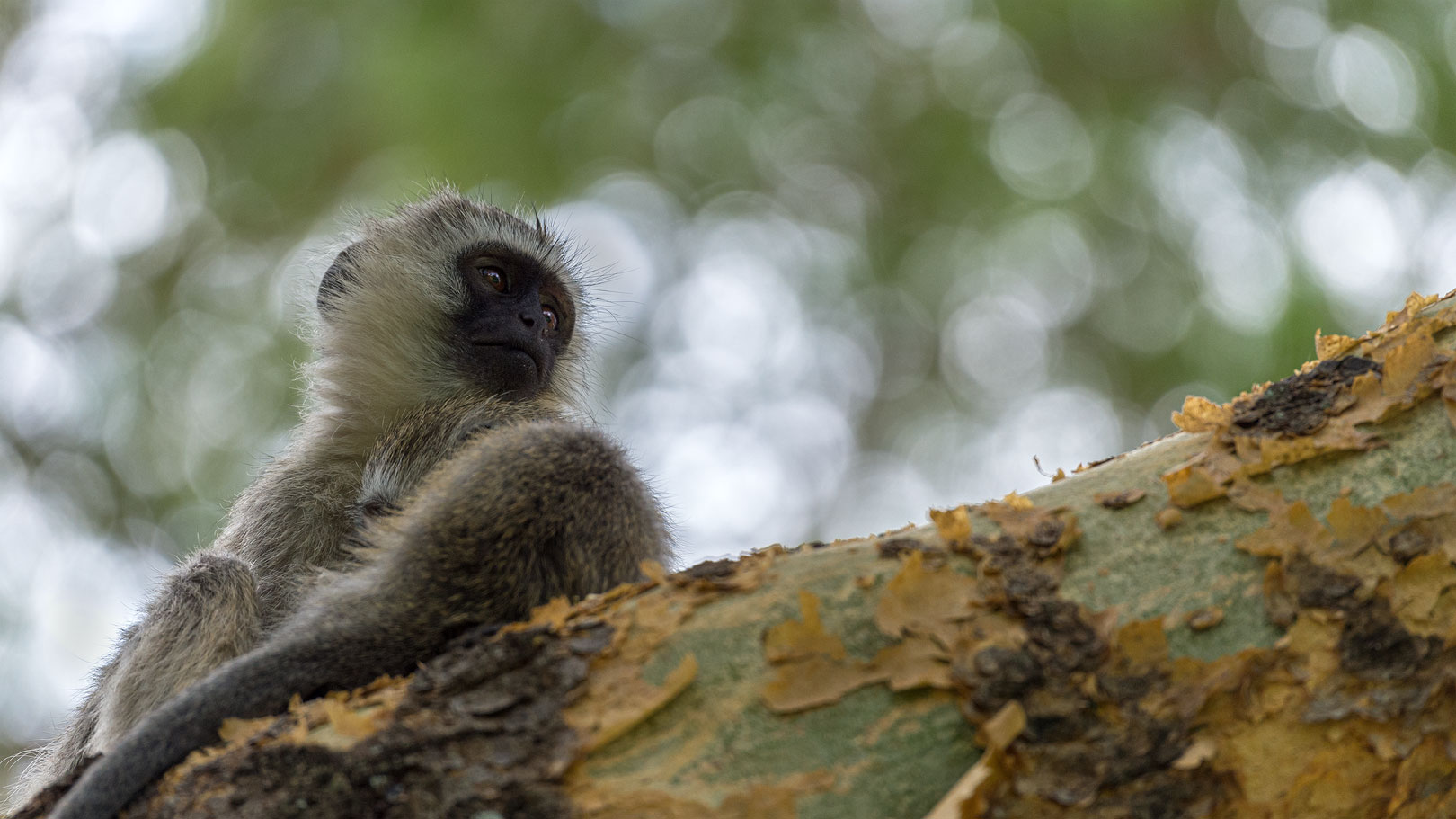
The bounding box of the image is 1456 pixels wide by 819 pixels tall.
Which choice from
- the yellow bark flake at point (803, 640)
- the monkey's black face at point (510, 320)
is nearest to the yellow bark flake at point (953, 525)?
the yellow bark flake at point (803, 640)

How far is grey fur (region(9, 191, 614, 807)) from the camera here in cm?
321

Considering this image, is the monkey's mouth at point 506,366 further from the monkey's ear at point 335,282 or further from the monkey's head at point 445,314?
the monkey's ear at point 335,282

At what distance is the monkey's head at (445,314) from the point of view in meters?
4.48

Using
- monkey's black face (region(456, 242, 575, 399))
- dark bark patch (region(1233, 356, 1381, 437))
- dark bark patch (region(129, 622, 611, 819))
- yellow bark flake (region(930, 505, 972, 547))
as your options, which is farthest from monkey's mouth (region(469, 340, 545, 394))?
dark bark patch (region(1233, 356, 1381, 437))

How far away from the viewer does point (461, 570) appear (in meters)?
2.68

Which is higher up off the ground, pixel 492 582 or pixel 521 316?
pixel 521 316

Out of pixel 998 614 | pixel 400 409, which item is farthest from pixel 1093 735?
pixel 400 409

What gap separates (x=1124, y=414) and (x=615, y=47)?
4231 mm

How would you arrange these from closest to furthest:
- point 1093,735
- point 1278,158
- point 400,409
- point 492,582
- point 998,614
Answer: point 1093,735 < point 998,614 < point 492,582 < point 400,409 < point 1278,158

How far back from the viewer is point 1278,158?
7398mm

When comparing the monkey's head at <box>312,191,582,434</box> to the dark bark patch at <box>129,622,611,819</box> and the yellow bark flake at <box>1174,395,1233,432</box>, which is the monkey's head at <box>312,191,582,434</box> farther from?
the yellow bark flake at <box>1174,395,1233,432</box>

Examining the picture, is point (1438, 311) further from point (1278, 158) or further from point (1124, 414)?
point (1124, 414)

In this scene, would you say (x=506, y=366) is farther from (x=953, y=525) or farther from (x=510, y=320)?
(x=953, y=525)

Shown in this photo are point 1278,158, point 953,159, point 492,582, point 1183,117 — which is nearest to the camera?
point 492,582
